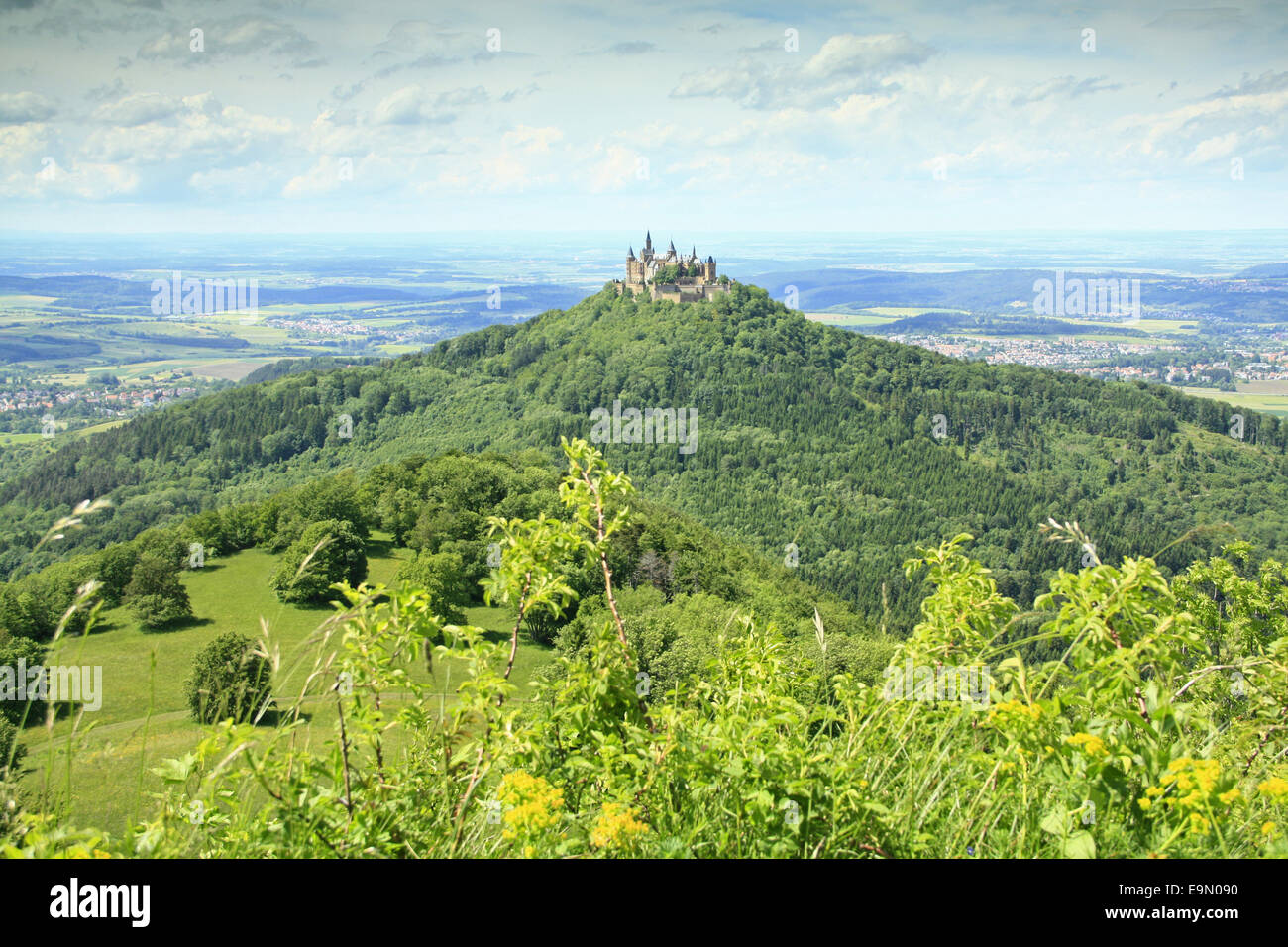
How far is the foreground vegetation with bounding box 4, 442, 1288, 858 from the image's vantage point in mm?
2408

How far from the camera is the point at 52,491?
277 ft

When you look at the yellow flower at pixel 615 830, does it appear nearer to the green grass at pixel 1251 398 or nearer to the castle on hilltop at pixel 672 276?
the castle on hilltop at pixel 672 276

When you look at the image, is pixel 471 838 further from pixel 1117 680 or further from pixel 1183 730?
pixel 1183 730

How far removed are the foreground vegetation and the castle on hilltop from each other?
394 feet

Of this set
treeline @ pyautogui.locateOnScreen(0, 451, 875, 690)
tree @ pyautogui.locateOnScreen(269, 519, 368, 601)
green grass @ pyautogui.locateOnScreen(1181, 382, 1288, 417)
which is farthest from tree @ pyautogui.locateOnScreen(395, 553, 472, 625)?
green grass @ pyautogui.locateOnScreen(1181, 382, 1288, 417)

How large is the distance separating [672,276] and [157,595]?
96.4 m

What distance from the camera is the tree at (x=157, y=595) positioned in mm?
34188

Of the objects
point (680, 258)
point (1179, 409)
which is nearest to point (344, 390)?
point (680, 258)

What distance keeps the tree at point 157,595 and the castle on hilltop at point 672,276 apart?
3665 inches

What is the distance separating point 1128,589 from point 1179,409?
483ft
